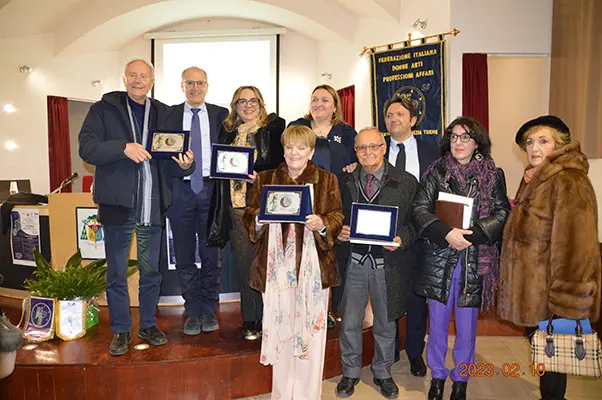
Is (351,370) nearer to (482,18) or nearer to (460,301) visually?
(460,301)

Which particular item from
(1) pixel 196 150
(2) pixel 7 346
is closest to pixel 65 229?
(1) pixel 196 150

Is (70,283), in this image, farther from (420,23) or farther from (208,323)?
(420,23)

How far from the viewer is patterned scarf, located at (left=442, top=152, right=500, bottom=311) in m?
2.57

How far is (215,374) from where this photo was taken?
2.86 m

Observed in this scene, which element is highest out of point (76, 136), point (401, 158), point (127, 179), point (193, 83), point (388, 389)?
point (76, 136)

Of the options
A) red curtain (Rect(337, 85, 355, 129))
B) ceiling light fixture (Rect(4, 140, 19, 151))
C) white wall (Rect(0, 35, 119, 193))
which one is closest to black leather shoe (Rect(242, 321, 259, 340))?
red curtain (Rect(337, 85, 355, 129))

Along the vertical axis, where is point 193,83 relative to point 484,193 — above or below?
above

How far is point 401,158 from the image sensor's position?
309cm

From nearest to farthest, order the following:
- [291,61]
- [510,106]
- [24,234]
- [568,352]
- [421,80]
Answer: [568,352]
[24,234]
[421,80]
[510,106]
[291,61]

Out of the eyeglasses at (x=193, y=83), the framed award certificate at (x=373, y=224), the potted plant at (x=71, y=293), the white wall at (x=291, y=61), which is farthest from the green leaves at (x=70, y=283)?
the white wall at (x=291, y=61)

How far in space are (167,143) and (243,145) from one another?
483 millimetres

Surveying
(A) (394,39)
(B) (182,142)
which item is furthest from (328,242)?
Answer: (A) (394,39)

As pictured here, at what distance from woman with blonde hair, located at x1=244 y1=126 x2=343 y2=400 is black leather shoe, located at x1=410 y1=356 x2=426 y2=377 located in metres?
0.98
